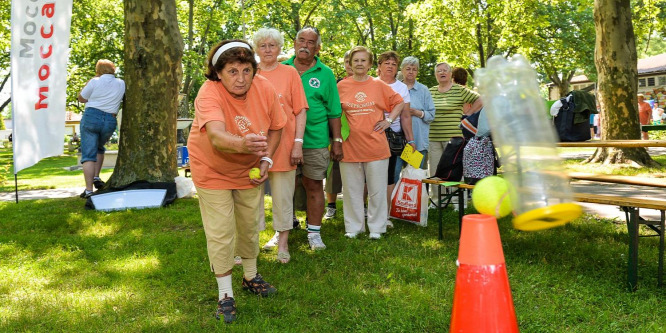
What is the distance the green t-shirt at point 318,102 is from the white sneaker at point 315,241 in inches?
34.5

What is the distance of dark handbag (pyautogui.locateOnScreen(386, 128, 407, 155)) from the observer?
20.7 ft

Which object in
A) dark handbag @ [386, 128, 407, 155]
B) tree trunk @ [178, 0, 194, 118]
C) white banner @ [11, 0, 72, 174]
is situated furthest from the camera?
tree trunk @ [178, 0, 194, 118]

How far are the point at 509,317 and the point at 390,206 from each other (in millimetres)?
4221

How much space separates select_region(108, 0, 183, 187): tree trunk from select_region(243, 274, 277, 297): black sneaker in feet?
14.6

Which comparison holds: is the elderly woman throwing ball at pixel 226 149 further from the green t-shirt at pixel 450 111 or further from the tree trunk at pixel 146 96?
the tree trunk at pixel 146 96

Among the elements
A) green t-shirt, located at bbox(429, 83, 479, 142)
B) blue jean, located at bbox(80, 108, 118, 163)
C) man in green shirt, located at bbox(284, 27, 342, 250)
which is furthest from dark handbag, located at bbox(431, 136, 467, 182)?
blue jean, located at bbox(80, 108, 118, 163)

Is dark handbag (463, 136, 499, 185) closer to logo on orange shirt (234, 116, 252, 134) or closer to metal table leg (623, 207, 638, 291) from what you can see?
metal table leg (623, 207, 638, 291)

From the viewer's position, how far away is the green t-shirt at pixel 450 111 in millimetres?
7352

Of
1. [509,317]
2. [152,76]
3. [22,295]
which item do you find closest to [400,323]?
[509,317]

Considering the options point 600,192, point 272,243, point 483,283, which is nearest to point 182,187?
point 272,243

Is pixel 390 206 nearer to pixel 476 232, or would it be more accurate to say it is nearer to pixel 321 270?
pixel 321 270

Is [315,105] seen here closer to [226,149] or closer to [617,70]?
[226,149]

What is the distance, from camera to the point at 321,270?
15.2 feet

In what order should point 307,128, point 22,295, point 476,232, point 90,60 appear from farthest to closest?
point 90,60
point 307,128
point 22,295
point 476,232
